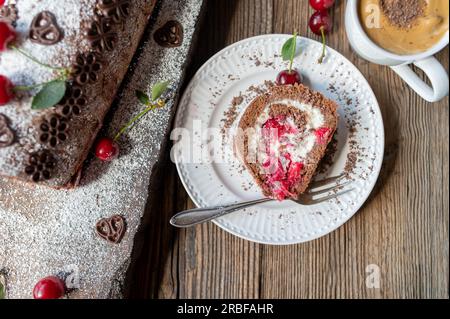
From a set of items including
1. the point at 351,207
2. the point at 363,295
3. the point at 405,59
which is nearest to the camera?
the point at 405,59

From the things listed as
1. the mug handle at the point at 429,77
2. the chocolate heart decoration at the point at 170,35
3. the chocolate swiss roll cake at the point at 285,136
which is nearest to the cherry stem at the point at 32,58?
the chocolate heart decoration at the point at 170,35

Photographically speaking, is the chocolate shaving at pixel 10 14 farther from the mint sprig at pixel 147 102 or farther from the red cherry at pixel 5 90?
the mint sprig at pixel 147 102

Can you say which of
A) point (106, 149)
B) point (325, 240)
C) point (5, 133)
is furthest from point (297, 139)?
point (5, 133)

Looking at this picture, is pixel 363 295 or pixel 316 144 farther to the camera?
pixel 363 295

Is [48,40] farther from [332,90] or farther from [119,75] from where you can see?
[332,90]

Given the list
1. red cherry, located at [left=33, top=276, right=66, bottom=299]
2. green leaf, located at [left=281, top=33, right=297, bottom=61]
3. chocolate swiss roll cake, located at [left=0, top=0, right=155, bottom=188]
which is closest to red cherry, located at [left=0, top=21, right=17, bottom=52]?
chocolate swiss roll cake, located at [left=0, top=0, right=155, bottom=188]

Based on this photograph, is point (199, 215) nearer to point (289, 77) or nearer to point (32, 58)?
point (289, 77)

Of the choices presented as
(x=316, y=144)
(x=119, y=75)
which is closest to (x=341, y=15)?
(x=316, y=144)
